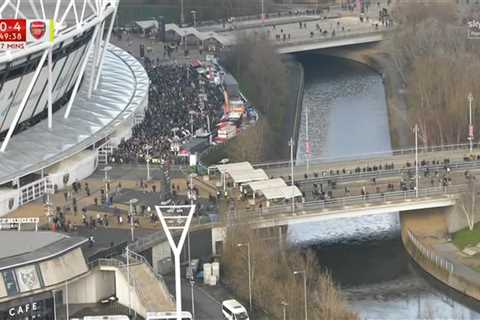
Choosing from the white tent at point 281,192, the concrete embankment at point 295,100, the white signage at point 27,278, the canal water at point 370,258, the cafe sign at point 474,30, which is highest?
the cafe sign at point 474,30

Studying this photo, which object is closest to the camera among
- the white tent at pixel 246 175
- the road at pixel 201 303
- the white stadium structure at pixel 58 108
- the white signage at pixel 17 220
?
the road at pixel 201 303

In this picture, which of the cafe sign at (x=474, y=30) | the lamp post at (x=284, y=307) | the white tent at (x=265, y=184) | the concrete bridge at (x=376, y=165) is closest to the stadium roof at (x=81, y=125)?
the concrete bridge at (x=376, y=165)

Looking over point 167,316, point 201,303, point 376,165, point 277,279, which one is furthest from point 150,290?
point 376,165

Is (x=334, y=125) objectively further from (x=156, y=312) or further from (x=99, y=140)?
(x=156, y=312)

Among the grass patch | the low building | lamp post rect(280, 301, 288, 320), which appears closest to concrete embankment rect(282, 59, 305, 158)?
the grass patch

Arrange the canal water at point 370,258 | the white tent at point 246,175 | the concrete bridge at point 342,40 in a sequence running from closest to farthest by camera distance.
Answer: the canal water at point 370,258 < the white tent at point 246,175 < the concrete bridge at point 342,40

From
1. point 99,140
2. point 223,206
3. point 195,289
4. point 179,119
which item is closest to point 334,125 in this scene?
point 179,119

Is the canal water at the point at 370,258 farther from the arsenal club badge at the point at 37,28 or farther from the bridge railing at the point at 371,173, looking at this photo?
the arsenal club badge at the point at 37,28
